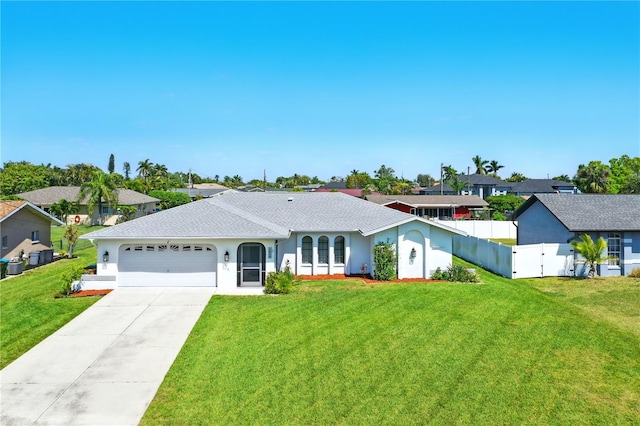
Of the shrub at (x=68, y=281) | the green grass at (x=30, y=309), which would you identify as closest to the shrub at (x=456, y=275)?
the green grass at (x=30, y=309)

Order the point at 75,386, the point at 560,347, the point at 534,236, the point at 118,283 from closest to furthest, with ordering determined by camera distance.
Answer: the point at 75,386
the point at 560,347
the point at 118,283
the point at 534,236

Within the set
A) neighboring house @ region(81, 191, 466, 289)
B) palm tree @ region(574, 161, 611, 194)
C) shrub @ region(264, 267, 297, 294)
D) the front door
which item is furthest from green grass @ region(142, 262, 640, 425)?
palm tree @ region(574, 161, 611, 194)

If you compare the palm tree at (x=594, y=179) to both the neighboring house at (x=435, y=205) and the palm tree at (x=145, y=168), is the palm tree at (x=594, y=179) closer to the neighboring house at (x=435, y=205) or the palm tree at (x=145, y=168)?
the neighboring house at (x=435, y=205)

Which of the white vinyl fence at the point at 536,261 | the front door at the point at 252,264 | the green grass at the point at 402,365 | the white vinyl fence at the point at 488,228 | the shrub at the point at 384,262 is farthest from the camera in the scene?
the white vinyl fence at the point at 488,228

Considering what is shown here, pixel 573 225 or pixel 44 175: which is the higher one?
pixel 44 175

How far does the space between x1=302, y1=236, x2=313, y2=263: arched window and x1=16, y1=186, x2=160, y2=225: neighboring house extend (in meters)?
35.7

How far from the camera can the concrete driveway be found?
28.8 feet

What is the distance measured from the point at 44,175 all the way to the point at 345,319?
97.2 metres

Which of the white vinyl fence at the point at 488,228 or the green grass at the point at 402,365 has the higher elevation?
the white vinyl fence at the point at 488,228

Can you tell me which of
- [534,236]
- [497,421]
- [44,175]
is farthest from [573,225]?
[44,175]

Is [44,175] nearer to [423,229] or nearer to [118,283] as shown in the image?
[118,283]

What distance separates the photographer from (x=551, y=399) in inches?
364

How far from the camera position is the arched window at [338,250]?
72.9 ft

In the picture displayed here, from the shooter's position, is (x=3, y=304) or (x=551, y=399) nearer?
(x=551, y=399)
